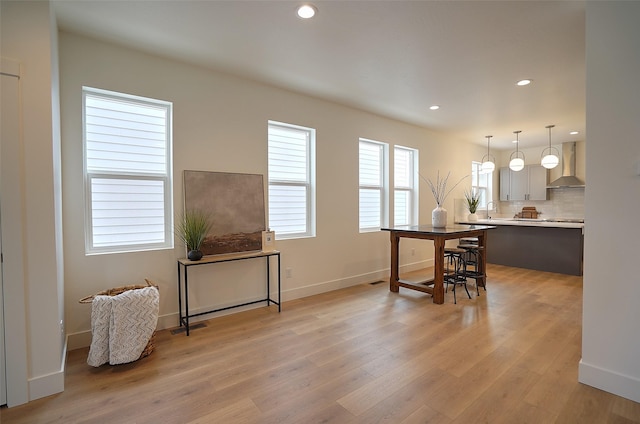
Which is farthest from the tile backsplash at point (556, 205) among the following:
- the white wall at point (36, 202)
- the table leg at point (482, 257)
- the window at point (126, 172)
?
the white wall at point (36, 202)

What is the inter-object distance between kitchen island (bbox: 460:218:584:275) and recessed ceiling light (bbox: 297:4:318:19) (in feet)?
17.9

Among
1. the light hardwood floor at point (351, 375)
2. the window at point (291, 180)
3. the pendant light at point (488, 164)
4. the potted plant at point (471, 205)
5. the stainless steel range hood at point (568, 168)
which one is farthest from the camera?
the stainless steel range hood at point (568, 168)

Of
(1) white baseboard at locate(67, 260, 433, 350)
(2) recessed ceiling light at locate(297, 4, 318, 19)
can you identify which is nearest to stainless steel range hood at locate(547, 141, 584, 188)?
(1) white baseboard at locate(67, 260, 433, 350)

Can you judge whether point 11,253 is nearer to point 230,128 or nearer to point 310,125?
point 230,128

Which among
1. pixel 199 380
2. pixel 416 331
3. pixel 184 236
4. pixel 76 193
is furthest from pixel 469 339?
pixel 76 193

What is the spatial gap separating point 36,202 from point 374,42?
286cm

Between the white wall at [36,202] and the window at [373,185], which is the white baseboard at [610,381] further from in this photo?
the white wall at [36,202]

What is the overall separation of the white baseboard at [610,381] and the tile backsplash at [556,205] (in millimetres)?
4857

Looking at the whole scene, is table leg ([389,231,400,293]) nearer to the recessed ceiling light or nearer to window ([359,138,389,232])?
window ([359,138,389,232])

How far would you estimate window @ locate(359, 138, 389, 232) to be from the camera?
5.02m

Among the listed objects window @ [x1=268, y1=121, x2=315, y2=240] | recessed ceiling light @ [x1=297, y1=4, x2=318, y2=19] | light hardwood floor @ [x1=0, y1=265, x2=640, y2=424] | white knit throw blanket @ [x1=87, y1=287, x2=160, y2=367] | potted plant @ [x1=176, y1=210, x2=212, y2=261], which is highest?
recessed ceiling light @ [x1=297, y1=4, x2=318, y2=19]

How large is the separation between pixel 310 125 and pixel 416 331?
9.35ft

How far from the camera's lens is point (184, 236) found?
317cm

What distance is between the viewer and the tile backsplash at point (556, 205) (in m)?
6.96
